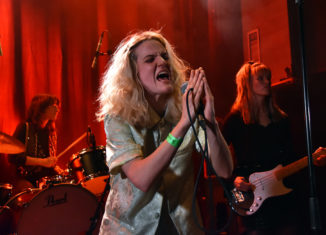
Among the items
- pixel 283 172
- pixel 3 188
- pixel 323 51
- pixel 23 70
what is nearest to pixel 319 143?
A: pixel 283 172

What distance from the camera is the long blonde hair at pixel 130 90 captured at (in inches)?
65.6

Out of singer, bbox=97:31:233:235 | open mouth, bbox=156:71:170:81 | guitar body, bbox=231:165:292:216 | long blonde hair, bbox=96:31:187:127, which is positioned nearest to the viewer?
singer, bbox=97:31:233:235

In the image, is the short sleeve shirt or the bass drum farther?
the bass drum

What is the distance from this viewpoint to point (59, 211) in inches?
136

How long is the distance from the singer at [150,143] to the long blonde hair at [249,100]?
4.43ft

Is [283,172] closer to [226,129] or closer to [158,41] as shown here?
[226,129]

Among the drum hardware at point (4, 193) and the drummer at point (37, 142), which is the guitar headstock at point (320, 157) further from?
the drum hardware at point (4, 193)

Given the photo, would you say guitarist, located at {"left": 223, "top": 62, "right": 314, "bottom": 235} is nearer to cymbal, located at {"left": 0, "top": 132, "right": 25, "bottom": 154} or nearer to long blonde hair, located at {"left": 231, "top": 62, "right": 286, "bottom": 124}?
long blonde hair, located at {"left": 231, "top": 62, "right": 286, "bottom": 124}

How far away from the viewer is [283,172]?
2.96m

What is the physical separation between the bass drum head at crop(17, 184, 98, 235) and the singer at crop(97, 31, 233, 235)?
6.33ft

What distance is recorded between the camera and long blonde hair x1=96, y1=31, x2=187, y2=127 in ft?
5.47

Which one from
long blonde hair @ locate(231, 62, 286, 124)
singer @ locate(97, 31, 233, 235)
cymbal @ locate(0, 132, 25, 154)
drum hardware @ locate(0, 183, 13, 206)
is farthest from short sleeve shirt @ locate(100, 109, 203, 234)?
drum hardware @ locate(0, 183, 13, 206)

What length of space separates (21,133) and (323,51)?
3635 mm

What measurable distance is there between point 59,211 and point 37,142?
1.21m
